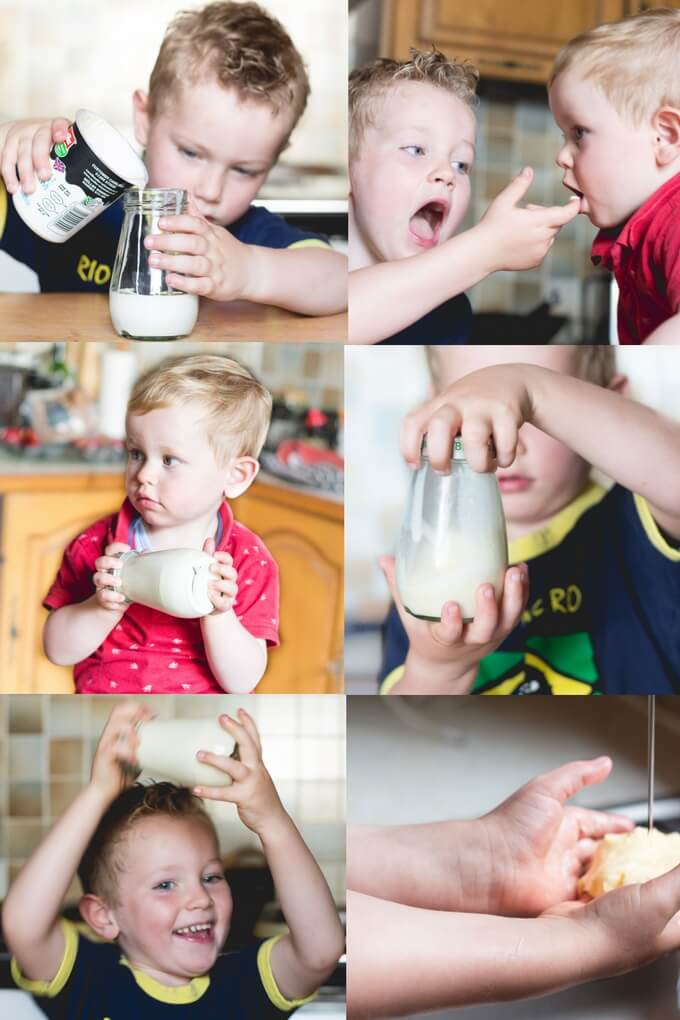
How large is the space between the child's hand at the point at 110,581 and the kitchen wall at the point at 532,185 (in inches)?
18.6

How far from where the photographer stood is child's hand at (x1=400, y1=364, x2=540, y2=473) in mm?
1224

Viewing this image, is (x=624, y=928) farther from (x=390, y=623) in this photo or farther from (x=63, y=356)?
(x=63, y=356)

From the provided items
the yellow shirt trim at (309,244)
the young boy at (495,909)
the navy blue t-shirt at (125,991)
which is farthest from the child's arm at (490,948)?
the yellow shirt trim at (309,244)

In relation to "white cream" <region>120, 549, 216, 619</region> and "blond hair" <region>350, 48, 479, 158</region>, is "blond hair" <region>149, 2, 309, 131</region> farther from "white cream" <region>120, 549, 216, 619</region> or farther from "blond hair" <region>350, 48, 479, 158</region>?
"white cream" <region>120, 549, 216, 619</region>

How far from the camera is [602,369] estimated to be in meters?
1.27

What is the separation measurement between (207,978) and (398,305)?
2.50ft

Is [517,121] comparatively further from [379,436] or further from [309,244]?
[379,436]

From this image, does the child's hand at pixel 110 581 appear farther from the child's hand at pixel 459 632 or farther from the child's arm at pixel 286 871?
the child's hand at pixel 459 632

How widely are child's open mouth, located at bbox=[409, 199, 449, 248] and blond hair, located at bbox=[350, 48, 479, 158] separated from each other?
3.8 inches

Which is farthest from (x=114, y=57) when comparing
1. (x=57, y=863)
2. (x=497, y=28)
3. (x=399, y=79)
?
(x=57, y=863)

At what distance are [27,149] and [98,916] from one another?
823 mm

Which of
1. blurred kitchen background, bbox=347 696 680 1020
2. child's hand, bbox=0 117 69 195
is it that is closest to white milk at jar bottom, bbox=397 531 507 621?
blurred kitchen background, bbox=347 696 680 1020

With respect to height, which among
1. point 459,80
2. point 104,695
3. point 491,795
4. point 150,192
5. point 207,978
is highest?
point 459,80

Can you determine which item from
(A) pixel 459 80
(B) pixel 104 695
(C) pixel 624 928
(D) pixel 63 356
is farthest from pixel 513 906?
(A) pixel 459 80
